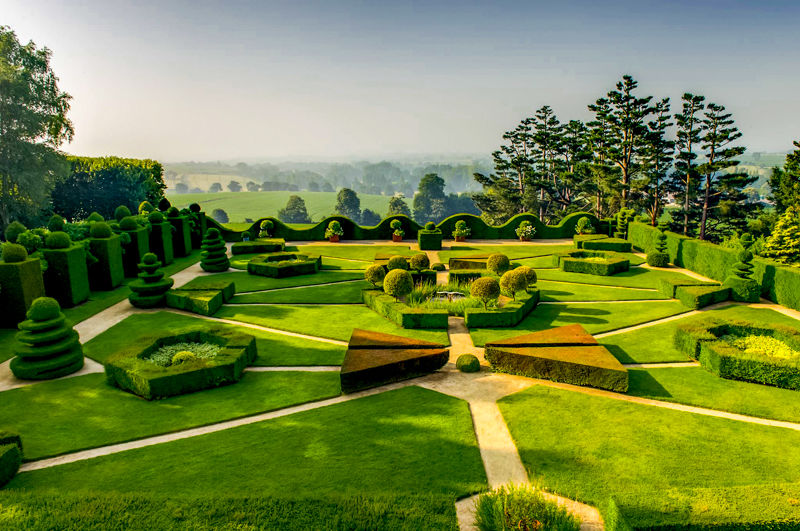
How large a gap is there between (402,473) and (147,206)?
115 ft

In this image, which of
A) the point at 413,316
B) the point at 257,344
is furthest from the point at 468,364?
the point at 257,344

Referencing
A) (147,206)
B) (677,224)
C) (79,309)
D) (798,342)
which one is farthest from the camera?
(677,224)

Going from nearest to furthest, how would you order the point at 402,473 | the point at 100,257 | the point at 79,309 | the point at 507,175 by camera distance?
the point at 402,473 → the point at 79,309 → the point at 100,257 → the point at 507,175

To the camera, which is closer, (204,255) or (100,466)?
(100,466)

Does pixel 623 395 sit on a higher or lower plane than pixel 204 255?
lower

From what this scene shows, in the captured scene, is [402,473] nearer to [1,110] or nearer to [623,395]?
[623,395]

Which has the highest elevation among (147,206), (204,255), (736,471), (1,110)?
(1,110)

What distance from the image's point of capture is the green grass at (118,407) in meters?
12.2

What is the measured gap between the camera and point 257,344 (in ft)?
61.6

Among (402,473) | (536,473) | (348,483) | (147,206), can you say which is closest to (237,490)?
(348,483)

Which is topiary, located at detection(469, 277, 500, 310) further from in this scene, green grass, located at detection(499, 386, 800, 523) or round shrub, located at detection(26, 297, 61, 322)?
round shrub, located at detection(26, 297, 61, 322)

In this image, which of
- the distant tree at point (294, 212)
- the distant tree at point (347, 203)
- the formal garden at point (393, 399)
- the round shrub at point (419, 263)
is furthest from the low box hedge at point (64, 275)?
the distant tree at point (347, 203)

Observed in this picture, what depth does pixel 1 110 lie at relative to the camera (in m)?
39.1

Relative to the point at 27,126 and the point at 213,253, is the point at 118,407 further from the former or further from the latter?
the point at 27,126
